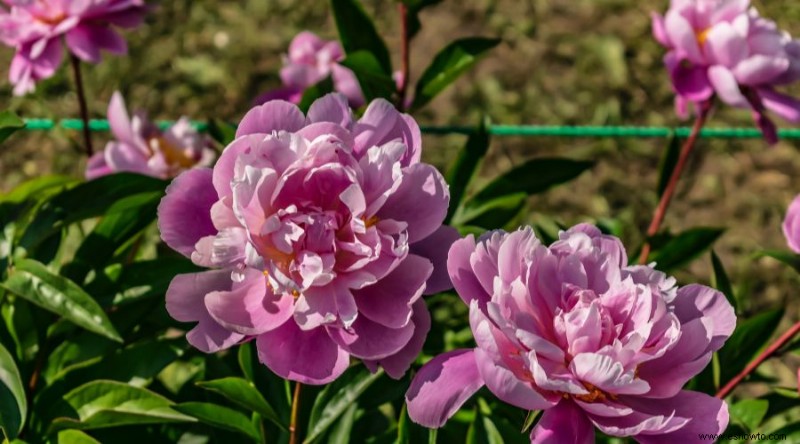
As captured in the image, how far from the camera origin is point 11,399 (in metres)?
0.87

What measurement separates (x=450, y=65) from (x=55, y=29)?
1.74ft

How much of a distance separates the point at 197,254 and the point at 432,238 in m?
0.19

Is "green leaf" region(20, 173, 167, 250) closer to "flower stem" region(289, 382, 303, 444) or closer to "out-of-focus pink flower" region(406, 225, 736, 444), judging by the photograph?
"flower stem" region(289, 382, 303, 444)

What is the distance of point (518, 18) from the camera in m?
3.00

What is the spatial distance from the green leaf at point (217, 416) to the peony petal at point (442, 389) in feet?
0.85

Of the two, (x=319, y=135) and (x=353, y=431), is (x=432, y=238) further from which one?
(x=353, y=431)

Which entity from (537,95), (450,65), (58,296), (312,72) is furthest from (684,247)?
(537,95)

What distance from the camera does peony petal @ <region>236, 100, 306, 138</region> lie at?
744mm

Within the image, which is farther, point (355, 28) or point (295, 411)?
point (355, 28)

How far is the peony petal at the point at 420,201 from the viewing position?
2.36ft

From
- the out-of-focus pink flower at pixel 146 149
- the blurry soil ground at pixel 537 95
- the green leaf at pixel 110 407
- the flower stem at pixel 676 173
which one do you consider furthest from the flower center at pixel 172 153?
the blurry soil ground at pixel 537 95

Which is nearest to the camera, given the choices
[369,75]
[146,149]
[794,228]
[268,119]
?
[268,119]

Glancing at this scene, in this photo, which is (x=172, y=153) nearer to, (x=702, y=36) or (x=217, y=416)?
(x=217, y=416)

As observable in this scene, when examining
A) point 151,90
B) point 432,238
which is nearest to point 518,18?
point 151,90
